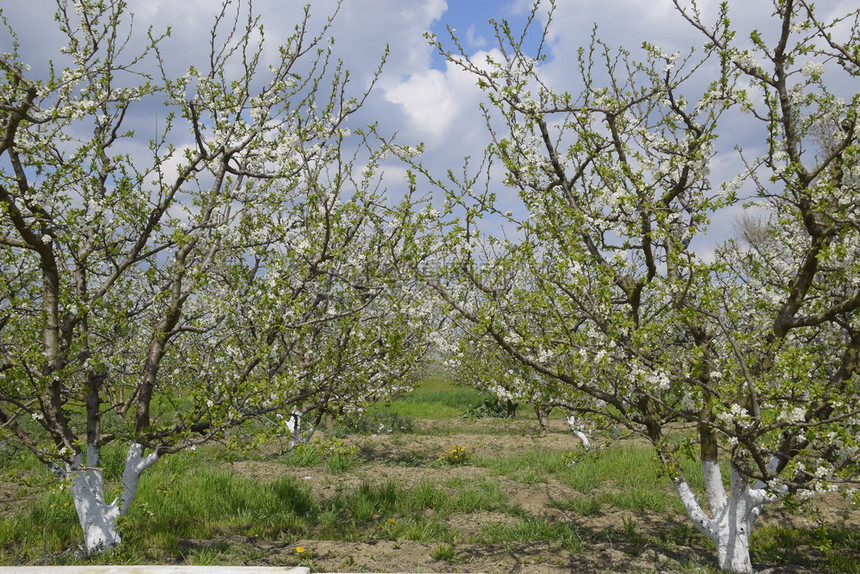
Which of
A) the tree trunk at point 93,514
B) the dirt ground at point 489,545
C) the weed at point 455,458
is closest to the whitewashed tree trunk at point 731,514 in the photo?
the dirt ground at point 489,545

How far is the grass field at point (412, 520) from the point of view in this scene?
5305 millimetres

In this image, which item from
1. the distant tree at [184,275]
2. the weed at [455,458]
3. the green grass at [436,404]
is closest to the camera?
the distant tree at [184,275]

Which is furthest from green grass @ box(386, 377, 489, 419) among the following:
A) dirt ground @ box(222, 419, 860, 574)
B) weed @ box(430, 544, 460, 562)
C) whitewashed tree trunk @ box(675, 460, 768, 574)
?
whitewashed tree trunk @ box(675, 460, 768, 574)

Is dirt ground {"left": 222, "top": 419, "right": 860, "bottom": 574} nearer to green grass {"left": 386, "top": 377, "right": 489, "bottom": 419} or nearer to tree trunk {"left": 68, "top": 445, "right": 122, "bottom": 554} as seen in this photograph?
tree trunk {"left": 68, "top": 445, "right": 122, "bottom": 554}

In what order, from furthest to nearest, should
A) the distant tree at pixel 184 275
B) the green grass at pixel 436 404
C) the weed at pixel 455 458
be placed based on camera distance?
the green grass at pixel 436 404 < the weed at pixel 455 458 < the distant tree at pixel 184 275

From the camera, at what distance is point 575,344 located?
462 centimetres

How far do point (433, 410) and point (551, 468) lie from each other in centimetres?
1135

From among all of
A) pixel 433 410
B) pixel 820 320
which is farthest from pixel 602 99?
pixel 433 410

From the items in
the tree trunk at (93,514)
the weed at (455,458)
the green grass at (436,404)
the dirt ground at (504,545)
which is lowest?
the dirt ground at (504,545)

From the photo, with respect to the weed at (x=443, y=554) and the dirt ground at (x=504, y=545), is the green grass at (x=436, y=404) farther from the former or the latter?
the weed at (x=443, y=554)

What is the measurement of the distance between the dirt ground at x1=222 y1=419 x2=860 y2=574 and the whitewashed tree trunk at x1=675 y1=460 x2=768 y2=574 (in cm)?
36

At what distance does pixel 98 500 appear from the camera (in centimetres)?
509

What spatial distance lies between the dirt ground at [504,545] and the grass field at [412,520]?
2 centimetres

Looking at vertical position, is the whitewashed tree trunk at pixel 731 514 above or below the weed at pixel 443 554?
above
